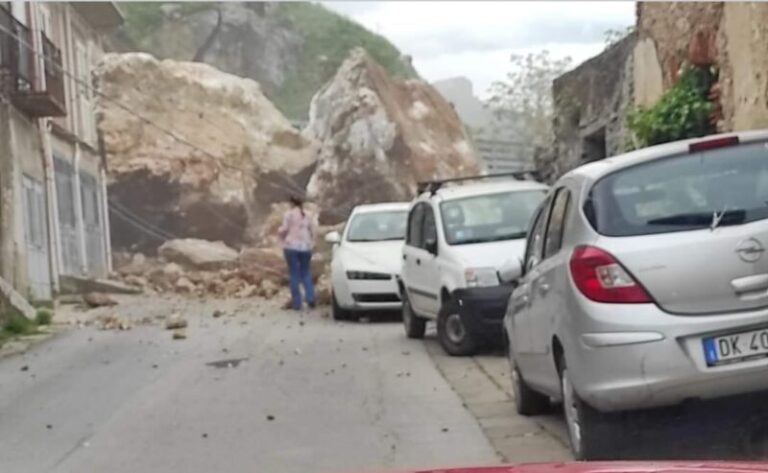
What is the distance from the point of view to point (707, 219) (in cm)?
686

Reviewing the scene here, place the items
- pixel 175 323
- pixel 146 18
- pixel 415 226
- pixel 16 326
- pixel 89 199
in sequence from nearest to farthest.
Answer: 1. pixel 415 226
2. pixel 16 326
3. pixel 175 323
4. pixel 89 199
5. pixel 146 18

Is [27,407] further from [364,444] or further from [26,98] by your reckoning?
[26,98]

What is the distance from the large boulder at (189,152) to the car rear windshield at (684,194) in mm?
33012

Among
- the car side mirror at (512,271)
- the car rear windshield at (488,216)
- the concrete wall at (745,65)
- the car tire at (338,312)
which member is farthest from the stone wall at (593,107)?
the car side mirror at (512,271)

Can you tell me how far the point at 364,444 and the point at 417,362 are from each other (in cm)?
481

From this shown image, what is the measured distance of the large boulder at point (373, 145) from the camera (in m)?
40.8

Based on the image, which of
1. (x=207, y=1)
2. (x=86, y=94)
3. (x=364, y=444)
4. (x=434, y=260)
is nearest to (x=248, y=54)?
(x=207, y=1)

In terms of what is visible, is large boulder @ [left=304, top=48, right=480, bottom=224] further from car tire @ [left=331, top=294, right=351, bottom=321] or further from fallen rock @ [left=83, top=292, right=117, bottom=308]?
car tire @ [left=331, top=294, right=351, bottom=321]

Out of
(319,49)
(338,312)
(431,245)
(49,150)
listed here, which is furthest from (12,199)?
(319,49)

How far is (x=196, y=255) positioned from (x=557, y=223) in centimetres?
2694

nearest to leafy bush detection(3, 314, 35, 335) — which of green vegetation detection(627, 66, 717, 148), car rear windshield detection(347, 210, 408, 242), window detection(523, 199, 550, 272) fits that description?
car rear windshield detection(347, 210, 408, 242)

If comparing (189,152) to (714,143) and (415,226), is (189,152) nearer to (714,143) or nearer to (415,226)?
(415,226)

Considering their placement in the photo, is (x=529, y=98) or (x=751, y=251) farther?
(x=529, y=98)

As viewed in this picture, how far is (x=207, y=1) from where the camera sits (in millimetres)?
67375
